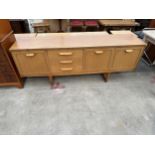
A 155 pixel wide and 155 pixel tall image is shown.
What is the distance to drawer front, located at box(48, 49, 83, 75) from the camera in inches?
61.6

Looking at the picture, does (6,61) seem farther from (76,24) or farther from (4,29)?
(76,24)

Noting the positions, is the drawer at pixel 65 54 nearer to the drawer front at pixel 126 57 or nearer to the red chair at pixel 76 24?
the drawer front at pixel 126 57

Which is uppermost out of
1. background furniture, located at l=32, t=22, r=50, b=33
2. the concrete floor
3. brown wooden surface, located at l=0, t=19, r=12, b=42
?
brown wooden surface, located at l=0, t=19, r=12, b=42

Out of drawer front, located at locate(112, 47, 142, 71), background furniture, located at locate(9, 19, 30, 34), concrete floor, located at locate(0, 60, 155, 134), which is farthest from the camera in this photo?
background furniture, located at locate(9, 19, 30, 34)

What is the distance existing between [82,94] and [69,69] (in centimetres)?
43

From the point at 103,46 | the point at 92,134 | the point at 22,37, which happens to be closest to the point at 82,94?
the point at 92,134

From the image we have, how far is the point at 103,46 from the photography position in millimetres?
1552

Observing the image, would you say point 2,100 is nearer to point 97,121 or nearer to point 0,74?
point 0,74

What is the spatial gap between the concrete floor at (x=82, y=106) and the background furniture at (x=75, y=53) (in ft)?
0.93

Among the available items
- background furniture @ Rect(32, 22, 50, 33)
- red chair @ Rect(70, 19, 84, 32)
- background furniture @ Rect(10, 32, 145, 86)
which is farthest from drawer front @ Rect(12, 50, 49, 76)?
red chair @ Rect(70, 19, 84, 32)

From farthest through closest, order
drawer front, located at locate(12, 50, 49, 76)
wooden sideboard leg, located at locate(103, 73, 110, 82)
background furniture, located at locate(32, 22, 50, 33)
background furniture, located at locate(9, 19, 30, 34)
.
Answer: background furniture, located at locate(32, 22, 50, 33)
background furniture, located at locate(9, 19, 30, 34)
wooden sideboard leg, located at locate(103, 73, 110, 82)
drawer front, located at locate(12, 50, 49, 76)

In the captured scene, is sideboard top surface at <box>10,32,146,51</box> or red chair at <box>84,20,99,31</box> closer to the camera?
sideboard top surface at <box>10,32,146,51</box>

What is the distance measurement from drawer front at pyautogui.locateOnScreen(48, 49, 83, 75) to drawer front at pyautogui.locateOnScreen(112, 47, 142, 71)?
1.73ft

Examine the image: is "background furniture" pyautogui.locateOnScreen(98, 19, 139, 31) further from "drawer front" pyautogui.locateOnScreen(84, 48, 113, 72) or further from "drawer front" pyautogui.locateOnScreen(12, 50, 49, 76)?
"drawer front" pyautogui.locateOnScreen(12, 50, 49, 76)
